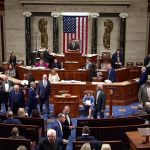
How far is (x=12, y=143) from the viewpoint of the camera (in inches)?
324

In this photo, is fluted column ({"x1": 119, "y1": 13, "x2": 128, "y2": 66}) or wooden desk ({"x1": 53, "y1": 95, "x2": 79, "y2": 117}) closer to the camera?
wooden desk ({"x1": 53, "y1": 95, "x2": 79, "y2": 117})

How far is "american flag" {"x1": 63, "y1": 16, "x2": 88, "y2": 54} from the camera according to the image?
69.4ft

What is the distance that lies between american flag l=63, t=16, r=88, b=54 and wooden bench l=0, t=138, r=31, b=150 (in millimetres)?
13476

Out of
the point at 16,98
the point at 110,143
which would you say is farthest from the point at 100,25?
the point at 110,143

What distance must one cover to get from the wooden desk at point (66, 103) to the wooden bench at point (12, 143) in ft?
16.5

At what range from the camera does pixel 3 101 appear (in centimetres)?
1372

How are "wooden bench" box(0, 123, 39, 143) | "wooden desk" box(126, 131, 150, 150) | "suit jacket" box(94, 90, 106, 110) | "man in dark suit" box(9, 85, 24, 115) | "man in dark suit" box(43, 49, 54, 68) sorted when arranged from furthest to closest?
"man in dark suit" box(43, 49, 54, 68) → "man in dark suit" box(9, 85, 24, 115) → "suit jacket" box(94, 90, 106, 110) → "wooden bench" box(0, 123, 39, 143) → "wooden desk" box(126, 131, 150, 150)

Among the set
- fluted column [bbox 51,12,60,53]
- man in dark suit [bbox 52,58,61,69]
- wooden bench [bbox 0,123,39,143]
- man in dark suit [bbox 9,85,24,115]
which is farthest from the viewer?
fluted column [bbox 51,12,60,53]

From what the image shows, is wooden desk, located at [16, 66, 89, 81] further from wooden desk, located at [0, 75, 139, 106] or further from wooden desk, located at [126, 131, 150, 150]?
wooden desk, located at [126, 131, 150, 150]

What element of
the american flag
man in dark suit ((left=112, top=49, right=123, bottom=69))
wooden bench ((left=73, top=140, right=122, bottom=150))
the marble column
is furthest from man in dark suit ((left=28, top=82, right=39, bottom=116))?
the american flag

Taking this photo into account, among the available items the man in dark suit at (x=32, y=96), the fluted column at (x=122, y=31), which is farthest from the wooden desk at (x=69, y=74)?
the fluted column at (x=122, y=31)

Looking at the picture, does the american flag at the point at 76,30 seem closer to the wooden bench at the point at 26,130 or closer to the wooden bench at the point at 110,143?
the wooden bench at the point at 26,130

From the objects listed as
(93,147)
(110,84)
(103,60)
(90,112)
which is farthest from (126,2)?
(93,147)

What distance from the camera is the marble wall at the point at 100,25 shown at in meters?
21.0
